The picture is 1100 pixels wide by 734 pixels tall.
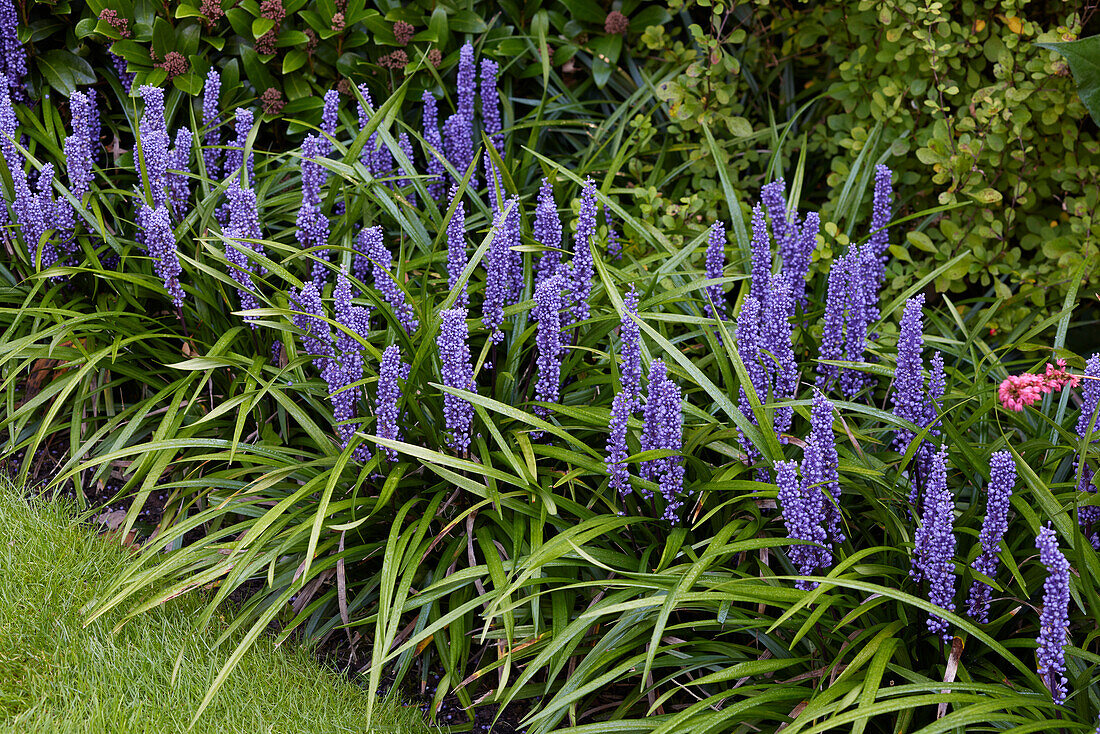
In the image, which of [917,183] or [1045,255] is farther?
[917,183]

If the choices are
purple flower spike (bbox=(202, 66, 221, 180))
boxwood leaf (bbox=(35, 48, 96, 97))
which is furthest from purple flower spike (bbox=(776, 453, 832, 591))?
boxwood leaf (bbox=(35, 48, 96, 97))

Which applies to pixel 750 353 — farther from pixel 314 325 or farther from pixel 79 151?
pixel 79 151

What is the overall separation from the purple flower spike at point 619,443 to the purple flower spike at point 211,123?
247 centimetres

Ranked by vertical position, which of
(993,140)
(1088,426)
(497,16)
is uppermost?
(497,16)

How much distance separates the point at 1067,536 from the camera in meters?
2.75

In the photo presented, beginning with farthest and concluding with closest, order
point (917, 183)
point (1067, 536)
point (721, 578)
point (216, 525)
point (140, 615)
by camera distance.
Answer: point (917, 183) < point (216, 525) < point (140, 615) < point (721, 578) < point (1067, 536)

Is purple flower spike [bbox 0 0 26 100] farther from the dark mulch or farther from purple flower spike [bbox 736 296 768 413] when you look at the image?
purple flower spike [bbox 736 296 768 413]

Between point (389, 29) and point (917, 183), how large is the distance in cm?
287

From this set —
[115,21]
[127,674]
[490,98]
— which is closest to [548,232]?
[490,98]

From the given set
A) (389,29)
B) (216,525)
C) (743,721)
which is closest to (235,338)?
(216,525)

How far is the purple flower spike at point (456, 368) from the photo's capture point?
3008 millimetres

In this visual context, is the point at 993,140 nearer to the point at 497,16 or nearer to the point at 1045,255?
the point at 1045,255

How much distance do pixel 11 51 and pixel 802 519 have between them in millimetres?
4578

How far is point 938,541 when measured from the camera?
2570 millimetres
